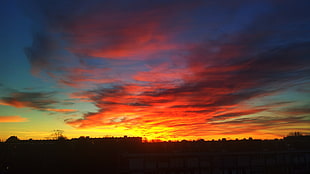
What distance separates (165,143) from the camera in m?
37.5

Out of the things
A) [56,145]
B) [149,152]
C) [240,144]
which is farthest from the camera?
[240,144]

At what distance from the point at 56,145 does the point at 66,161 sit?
405cm

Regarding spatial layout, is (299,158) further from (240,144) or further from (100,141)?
(100,141)

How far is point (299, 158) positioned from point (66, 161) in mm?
30682

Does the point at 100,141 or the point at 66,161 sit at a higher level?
the point at 100,141

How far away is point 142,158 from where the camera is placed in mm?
33875

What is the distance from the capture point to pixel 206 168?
35625mm

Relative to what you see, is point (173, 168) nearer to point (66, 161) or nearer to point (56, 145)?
point (66, 161)

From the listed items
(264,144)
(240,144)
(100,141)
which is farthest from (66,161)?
(264,144)

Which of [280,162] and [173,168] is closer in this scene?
[173,168]

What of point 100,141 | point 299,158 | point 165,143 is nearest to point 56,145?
point 100,141

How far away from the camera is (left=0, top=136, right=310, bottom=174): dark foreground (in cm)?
3416

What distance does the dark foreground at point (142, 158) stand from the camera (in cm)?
3416

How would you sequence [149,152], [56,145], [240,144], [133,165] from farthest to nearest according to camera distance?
[240,144]
[56,145]
[149,152]
[133,165]
